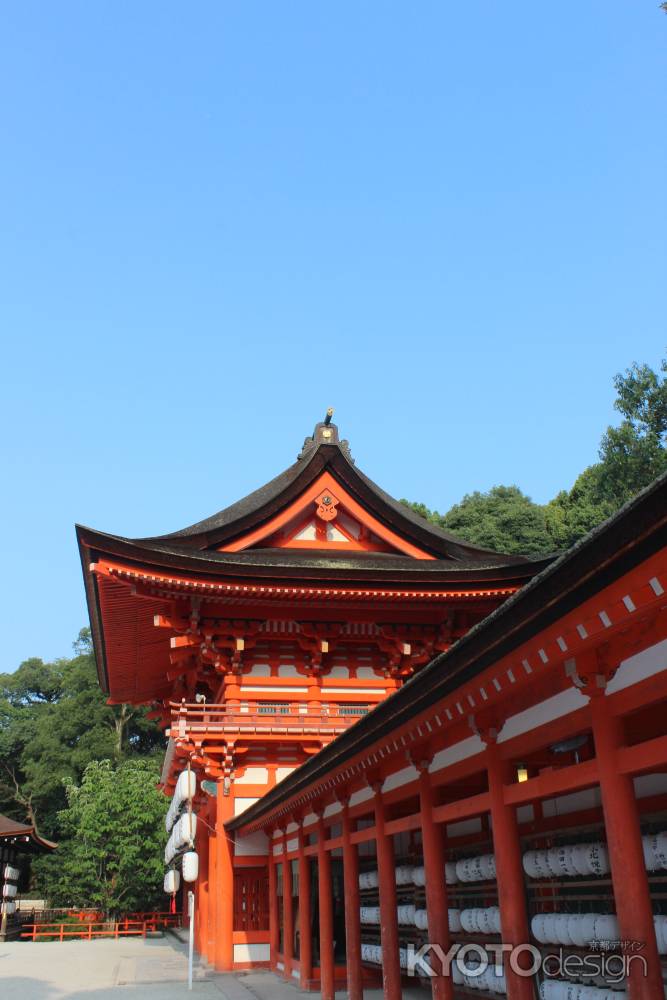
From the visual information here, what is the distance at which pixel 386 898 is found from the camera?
10.3 meters

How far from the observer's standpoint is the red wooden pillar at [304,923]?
44.5 ft

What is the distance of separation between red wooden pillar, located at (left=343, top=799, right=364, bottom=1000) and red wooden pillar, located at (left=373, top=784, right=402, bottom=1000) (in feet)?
2.26

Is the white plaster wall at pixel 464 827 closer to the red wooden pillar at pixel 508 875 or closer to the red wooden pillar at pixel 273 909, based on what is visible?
the red wooden pillar at pixel 508 875

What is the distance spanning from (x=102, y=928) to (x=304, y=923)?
2269cm

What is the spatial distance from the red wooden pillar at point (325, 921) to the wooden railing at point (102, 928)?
68.8ft

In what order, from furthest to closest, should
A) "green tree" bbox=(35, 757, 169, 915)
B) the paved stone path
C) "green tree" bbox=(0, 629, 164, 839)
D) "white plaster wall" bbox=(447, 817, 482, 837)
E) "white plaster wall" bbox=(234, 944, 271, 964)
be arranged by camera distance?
"green tree" bbox=(0, 629, 164, 839) < "green tree" bbox=(35, 757, 169, 915) < "white plaster wall" bbox=(234, 944, 271, 964) < the paved stone path < "white plaster wall" bbox=(447, 817, 482, 837)

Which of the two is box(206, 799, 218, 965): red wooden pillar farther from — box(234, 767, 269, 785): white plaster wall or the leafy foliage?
the leafy foliage

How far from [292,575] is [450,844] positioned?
740 cm

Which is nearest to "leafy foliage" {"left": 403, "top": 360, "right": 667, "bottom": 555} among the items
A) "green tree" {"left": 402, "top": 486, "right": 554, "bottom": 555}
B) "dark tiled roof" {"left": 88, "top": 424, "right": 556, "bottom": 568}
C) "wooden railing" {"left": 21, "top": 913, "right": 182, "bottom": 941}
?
"green tree" {"left": 402, "top": 486, "right": 554, "bottom": 555}

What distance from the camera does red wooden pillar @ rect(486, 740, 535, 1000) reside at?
7230 millimetres

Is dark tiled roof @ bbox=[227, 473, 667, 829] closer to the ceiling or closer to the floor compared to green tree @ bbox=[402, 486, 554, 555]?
closer to the floor

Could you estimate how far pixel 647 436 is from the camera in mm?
40531

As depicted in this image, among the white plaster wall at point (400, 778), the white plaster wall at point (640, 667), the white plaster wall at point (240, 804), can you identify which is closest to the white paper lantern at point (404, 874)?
the white plaster wall at point (400, 778)

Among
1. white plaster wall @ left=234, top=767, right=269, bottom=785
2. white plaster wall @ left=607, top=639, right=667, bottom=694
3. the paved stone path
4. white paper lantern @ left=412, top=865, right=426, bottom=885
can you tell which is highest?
white plaster wall @ left=234, top=767, right=269, bottom=785
